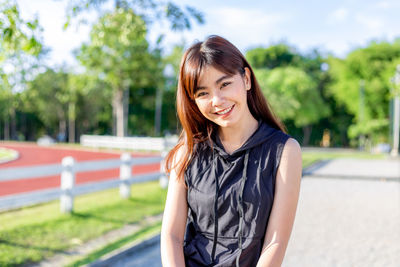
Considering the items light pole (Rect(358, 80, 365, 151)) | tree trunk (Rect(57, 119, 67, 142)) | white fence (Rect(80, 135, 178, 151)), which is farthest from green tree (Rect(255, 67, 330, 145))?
tree trunk (Rect(57, 119, 67, 142))

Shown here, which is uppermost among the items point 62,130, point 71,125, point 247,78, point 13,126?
point 247,78

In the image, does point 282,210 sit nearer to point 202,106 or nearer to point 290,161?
point 290,161

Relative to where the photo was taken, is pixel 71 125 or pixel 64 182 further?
pixel 71 125

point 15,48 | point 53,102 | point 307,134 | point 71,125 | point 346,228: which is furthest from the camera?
point 71,125

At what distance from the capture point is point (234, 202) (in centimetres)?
180

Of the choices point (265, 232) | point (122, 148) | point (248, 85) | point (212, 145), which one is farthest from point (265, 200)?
point (122, 148)

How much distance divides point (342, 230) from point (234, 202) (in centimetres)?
543

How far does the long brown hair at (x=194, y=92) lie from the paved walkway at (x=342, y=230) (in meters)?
3.07

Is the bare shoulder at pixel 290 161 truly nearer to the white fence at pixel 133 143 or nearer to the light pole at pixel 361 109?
the white fence at pixel 133 143

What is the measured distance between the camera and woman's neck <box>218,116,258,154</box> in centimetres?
197

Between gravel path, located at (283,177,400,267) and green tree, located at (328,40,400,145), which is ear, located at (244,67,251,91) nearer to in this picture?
gravel path, located at (283,177,400,267)

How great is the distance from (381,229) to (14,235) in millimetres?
5656

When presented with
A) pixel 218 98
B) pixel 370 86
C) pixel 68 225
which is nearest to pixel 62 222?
pixel 68 225

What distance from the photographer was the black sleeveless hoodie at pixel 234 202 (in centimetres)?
179
